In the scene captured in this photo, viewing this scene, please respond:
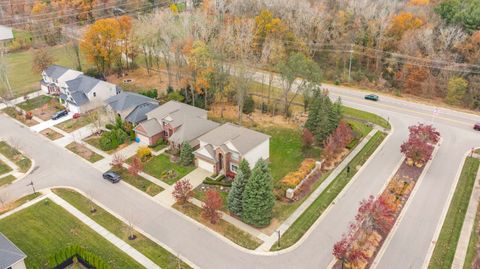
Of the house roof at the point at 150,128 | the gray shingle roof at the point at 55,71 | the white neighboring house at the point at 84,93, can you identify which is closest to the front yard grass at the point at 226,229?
the house roof at the point at 150,128

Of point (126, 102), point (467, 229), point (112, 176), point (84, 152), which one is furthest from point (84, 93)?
point (467, 229)

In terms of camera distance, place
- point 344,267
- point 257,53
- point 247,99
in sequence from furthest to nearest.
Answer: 1. point 257,53
2. point 247,99
3. point 344,267

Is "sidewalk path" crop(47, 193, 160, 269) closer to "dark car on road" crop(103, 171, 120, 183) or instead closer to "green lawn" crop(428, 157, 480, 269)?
"dark car on road" crop(103, 171, 120, 183)

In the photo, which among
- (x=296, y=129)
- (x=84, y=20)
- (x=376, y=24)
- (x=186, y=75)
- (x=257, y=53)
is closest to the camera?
(x=296, y=129)

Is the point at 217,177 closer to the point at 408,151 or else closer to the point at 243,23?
the point at 408,151

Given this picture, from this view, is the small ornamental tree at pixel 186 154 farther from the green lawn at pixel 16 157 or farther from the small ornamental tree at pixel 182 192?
the green lawn at pixel 16 157

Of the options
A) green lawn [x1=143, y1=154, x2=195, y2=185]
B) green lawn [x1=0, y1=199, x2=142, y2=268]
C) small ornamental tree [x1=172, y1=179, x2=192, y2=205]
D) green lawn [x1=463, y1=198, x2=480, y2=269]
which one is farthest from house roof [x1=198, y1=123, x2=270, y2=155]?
green lawn [x1=463, y1=198, x2=480, y2=269]

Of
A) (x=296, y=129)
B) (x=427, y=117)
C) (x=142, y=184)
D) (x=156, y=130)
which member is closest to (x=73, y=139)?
(x=156, y=130)
